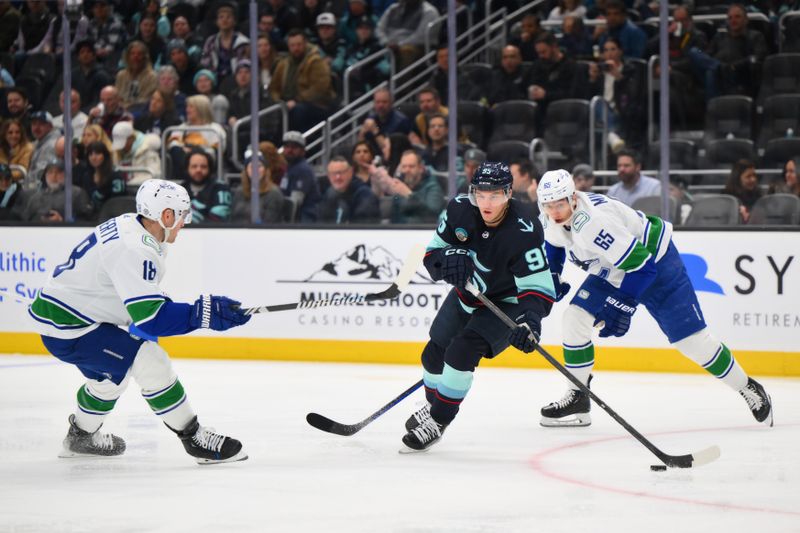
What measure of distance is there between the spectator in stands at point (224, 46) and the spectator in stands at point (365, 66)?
29.9 inches

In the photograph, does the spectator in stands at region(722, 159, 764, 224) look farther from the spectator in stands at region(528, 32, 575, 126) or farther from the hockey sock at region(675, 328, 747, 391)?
the hockey sock at region(675, 328, 747, 391)

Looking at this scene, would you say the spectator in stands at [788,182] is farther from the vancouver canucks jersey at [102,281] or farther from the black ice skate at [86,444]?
the black ice skate at [86,444]

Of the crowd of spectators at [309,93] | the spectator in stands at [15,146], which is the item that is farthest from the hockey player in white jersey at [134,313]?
the spectator in stands at [15,146]

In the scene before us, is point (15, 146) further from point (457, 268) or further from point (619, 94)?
point (457, 268)

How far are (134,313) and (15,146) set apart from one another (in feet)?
16.4

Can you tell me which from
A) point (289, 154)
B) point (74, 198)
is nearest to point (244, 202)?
point (289, 154)

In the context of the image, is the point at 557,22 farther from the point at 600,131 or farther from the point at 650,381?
the point at 650,381

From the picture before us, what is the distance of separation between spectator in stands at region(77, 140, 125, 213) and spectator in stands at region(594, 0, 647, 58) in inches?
132

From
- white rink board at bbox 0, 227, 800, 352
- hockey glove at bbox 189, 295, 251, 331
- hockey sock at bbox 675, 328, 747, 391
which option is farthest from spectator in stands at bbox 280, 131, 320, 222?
hockey glove at bbox 189, 295, 251, 331

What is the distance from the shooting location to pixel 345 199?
7812 millimetres

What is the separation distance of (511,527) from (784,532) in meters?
0.72

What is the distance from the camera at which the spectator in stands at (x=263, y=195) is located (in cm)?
798

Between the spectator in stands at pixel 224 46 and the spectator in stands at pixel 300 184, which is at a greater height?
the spectator in stands at pixel 224 46

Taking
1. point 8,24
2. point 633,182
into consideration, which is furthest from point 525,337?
point 8,24
